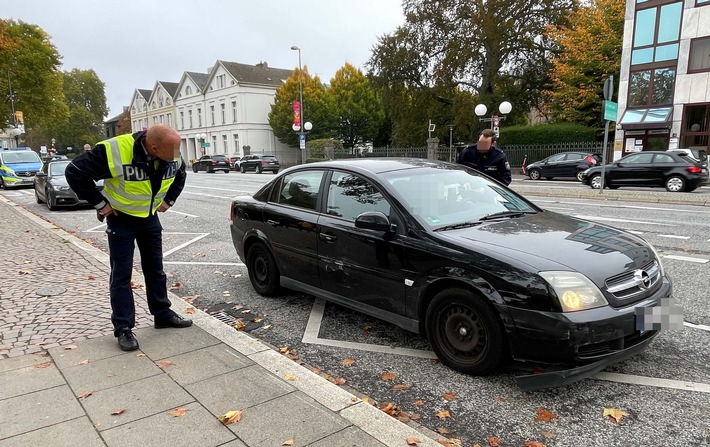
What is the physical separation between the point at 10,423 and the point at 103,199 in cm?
162

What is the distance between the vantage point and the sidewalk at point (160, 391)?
261cm

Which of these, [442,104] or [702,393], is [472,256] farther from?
[442,104]

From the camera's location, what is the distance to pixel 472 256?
3207 mm

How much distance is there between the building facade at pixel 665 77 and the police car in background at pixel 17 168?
94.6ft

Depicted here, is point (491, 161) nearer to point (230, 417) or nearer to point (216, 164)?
point (230, 417)

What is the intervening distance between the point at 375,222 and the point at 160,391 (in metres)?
1.89

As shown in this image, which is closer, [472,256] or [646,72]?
[472,256]

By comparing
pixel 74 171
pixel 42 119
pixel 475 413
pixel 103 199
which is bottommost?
pixel 475 413

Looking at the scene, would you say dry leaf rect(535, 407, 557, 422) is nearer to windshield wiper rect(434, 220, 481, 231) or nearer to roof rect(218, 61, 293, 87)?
windshield wiper rect(434, 220, 481, 231)

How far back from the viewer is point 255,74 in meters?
59.8

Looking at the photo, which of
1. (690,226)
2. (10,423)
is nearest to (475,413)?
(10,423)

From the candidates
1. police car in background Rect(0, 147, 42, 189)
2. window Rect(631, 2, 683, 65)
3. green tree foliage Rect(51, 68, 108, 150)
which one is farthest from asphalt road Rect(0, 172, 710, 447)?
green tree foliage Rect(51, 68, 108, 150)

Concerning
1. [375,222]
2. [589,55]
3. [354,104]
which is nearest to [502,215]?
[375,222]

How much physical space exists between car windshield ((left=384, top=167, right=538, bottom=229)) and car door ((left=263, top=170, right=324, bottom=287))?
0.91m
